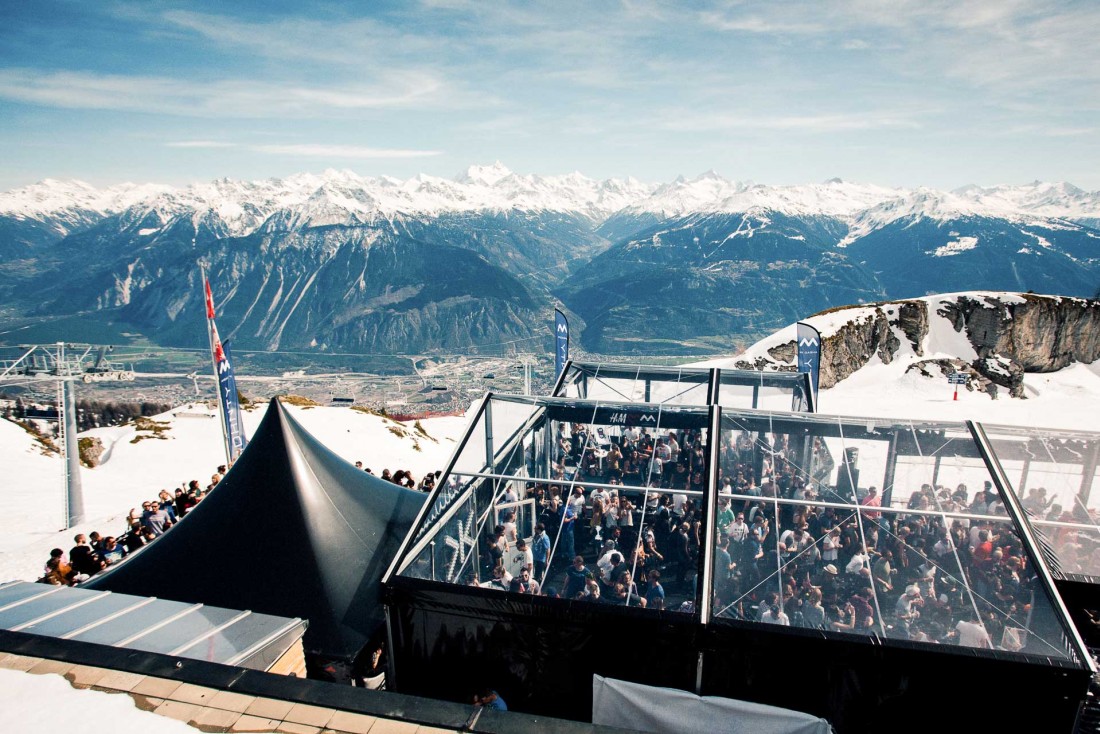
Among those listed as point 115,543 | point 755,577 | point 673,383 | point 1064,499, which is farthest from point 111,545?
point 1064,499

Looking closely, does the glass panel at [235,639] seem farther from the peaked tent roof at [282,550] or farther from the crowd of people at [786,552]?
the crowd of people at [786,552]

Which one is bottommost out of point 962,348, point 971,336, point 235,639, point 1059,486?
point 235,639

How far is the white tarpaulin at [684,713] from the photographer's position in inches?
229

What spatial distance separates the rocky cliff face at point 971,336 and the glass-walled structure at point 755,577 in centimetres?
3415

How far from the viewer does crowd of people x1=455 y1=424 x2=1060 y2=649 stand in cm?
599

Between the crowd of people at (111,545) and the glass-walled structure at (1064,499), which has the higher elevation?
the glass-walled structure at (1064,499)

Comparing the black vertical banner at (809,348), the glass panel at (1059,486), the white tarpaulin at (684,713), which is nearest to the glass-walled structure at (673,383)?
the black vertical banner at (809,348)

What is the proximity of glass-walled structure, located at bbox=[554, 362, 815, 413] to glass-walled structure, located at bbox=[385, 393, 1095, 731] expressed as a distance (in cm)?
651

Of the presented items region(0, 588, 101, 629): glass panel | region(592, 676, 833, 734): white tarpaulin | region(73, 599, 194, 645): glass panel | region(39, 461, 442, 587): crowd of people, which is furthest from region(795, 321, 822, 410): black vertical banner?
region(0, 588, 101, 629): glass panel

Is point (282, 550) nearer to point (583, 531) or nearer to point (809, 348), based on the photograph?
point (583, 531)

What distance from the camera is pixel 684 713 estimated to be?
241 inches

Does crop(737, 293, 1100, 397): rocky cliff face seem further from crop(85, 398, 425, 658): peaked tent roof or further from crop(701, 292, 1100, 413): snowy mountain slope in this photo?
crop(85, 398, 425, 658): peaked tent roof

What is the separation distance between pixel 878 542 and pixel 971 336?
49.3 metres

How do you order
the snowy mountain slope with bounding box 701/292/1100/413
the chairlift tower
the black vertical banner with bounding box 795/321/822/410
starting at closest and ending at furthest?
the chairlift tower → the black vertical banner with bounding box 795/321/822/410 → the snowy mountain slope with bounding box 701/292/1100/413
